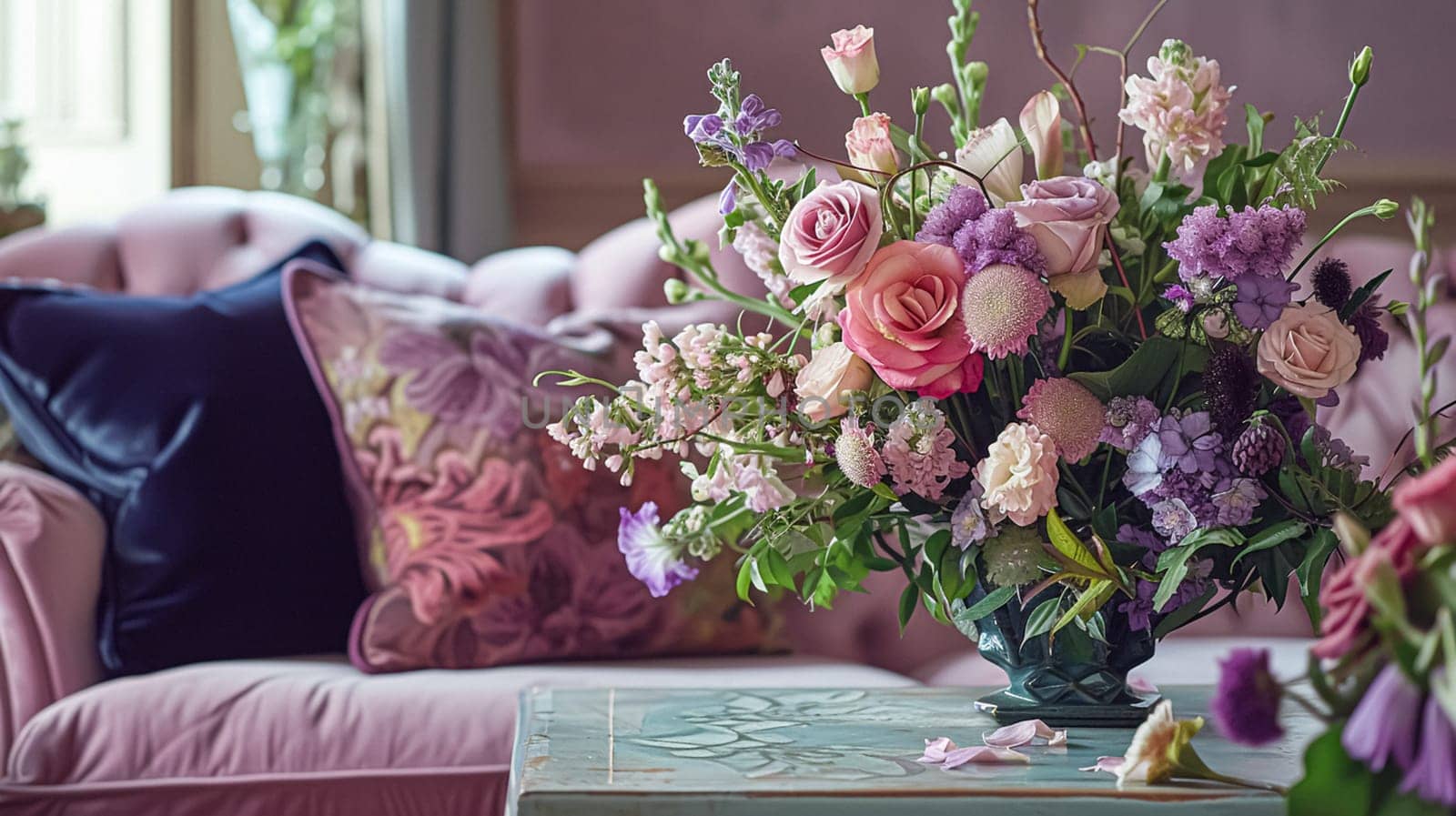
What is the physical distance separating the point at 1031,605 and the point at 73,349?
1.31 meters

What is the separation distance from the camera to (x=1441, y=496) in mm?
473

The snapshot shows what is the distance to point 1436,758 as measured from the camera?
46cm

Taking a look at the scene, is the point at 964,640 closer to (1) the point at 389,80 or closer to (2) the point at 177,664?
(2) the point at 177,664

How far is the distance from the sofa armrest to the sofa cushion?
7cm

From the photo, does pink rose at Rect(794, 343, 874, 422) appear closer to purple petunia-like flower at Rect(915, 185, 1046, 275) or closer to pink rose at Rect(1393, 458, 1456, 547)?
purple petunia-like flower at Rect(915, 185, 1046, 275)

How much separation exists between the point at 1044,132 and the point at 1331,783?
52 cm

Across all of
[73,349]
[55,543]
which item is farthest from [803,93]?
[55,543]

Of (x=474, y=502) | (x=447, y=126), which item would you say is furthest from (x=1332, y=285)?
(x=447, y=126)

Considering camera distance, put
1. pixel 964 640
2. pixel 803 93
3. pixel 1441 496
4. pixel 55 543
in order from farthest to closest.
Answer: pixel 803 93, pixel 964 640, pixel 55 543, pixel 1441 496

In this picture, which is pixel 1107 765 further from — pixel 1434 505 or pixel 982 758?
pixel 1434 505

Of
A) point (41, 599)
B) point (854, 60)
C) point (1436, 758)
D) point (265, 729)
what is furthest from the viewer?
point (41, 599)

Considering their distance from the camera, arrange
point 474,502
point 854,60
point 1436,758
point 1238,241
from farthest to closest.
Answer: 1. point 474,502
2. point 854,60
3. point 1238,241
4. point 1436,758

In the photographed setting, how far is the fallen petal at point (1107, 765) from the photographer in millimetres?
827

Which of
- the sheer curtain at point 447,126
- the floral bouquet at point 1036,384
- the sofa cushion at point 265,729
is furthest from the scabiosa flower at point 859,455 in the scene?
the sheer curtain at point 447,126
